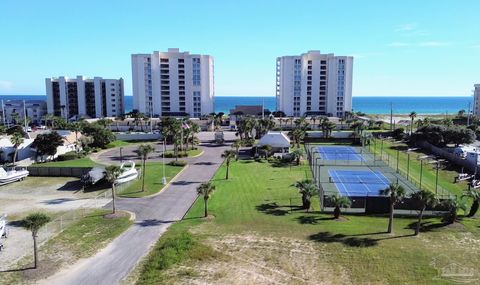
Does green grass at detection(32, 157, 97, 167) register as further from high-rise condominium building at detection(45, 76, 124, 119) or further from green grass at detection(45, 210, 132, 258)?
high-rise condominium building at detection(45, 76, 124, 119)

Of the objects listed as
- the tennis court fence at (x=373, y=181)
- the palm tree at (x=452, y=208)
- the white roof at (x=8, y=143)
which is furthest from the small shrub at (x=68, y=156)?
the palm tree at (x=452, y=208)

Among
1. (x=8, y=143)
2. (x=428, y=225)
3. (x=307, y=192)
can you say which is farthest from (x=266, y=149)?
(x=8, y=143)

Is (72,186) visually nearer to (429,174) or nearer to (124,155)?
(124,155)

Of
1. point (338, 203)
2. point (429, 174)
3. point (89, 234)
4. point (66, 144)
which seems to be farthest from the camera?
point (66, 144)

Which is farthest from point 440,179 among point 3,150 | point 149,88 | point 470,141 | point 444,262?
point 149,88

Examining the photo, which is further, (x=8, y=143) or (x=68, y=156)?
(x=8, y=143)

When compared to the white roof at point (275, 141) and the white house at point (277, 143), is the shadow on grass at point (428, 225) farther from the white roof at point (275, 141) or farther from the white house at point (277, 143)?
the white roof at point (275, 141)

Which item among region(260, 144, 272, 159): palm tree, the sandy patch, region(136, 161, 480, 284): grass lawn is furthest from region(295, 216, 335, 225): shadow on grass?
region(260, 144, 272, 159): palm tree

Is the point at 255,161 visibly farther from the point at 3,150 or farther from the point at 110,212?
the point at 3,150
